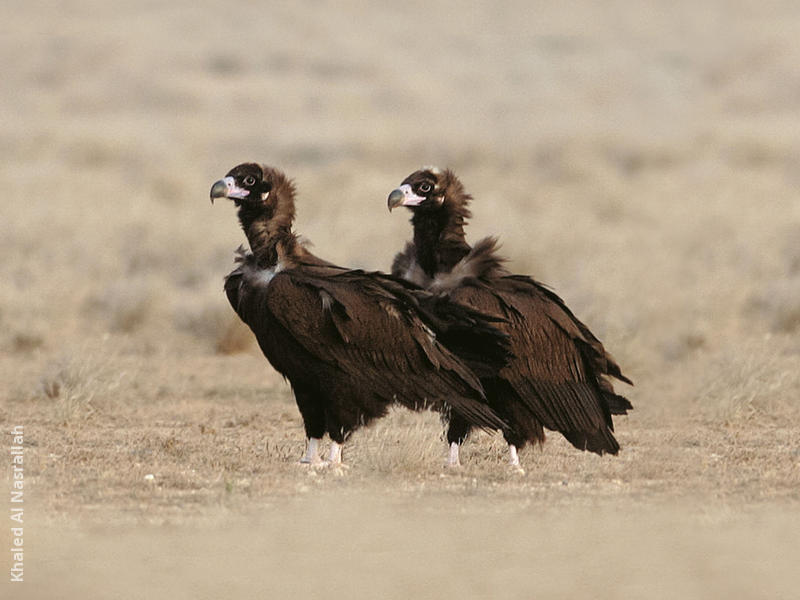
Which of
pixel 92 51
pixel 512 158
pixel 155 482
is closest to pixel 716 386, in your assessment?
pixel 155 482

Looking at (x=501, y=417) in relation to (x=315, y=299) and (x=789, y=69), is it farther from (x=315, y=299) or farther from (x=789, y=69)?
(x=789, y=69)

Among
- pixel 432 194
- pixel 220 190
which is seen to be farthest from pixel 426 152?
pixel 220 190

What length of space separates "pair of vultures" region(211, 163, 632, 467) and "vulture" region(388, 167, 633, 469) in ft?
0.03

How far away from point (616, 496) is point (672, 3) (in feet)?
230

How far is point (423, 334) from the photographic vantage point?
9961 millimetres

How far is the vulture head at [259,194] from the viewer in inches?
408

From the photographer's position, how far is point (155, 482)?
9.59 meters

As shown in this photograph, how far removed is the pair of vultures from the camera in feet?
32.2

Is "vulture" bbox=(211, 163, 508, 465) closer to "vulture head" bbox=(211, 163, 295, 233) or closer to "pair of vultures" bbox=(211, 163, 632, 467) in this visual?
"pair of vultures" bbox=(211, 163, 632, 467)

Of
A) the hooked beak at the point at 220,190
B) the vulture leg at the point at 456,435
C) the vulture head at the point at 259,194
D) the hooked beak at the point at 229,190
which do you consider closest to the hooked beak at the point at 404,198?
the vulture head at the point at 259,194

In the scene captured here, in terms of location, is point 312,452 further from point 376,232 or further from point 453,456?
point 376,232

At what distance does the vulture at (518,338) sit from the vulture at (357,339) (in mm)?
243

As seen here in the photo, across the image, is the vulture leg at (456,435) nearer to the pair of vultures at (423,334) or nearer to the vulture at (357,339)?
the pair of vultures at (423,334)

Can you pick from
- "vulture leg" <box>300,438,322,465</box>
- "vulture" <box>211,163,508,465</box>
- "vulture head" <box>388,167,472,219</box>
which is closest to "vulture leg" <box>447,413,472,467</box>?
"vulture" <box>211,163,508,465</box>
